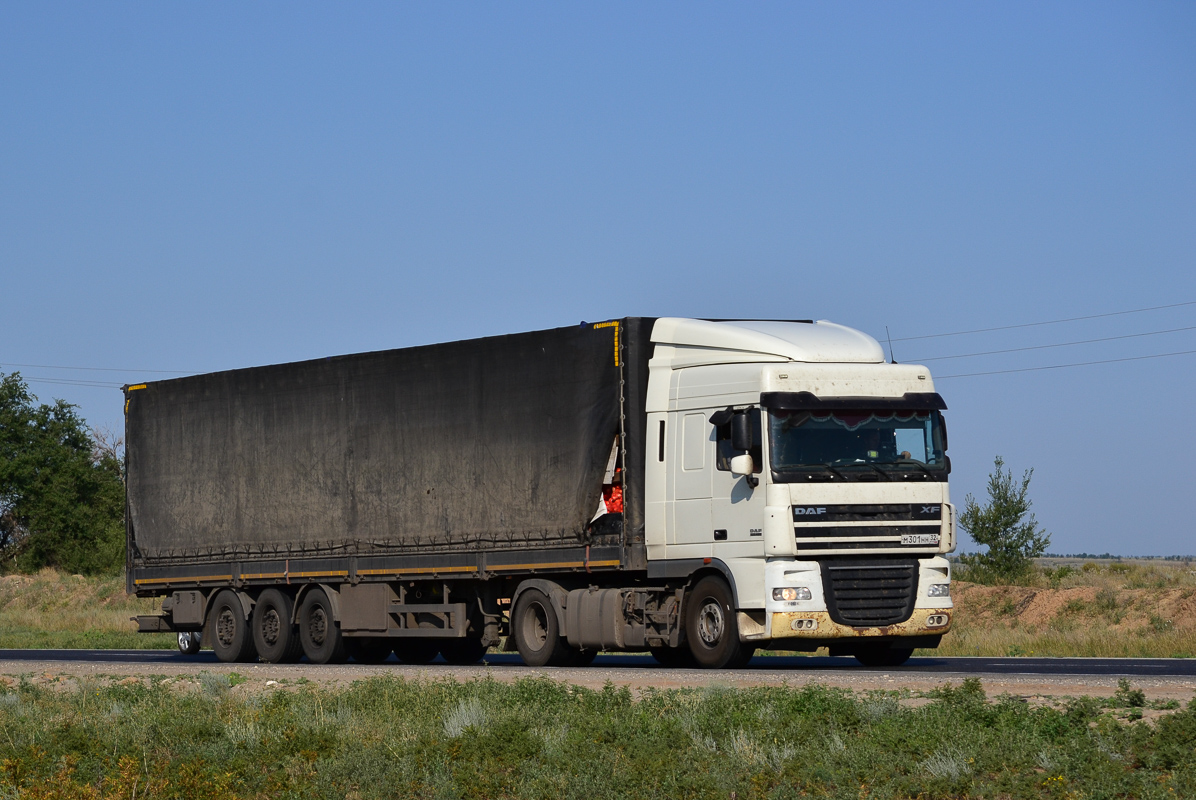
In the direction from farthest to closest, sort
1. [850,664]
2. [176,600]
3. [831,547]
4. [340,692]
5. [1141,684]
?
[176,600]
[850,664]
[831,547]
[340,692]
[1141,684]

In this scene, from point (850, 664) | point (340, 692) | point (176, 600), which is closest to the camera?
point (340, 692)

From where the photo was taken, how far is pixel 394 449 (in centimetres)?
2333

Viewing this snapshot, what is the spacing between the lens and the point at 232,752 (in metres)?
12.4

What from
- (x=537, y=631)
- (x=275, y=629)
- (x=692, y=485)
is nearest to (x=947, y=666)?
(x=692, y=485)

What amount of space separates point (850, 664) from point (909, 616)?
2.95 meters

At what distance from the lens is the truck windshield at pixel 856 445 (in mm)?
18484

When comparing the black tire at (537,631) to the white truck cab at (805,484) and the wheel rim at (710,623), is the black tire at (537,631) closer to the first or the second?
the white truck cab at (805,484)

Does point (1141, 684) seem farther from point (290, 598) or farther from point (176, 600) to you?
point (176, 600)

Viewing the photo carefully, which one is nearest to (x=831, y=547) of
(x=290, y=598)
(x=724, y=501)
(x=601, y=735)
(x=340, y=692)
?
(x=724, y=501)

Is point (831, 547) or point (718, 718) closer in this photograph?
point (718, 718)

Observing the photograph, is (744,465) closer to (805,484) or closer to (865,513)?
(805,484)

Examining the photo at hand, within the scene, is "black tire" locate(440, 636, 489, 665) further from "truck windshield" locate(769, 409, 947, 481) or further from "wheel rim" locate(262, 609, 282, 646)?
"truck windshield" locate(769, 409, 947, 481)

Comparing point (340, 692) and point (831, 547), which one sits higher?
point (831, 547)

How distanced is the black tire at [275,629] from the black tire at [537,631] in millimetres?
5058
